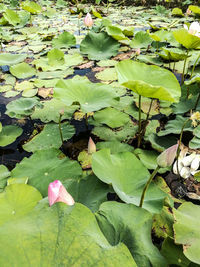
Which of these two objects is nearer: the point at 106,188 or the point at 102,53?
the point at 106,188

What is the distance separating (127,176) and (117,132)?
673 mm

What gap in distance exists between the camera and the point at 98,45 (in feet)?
11.2

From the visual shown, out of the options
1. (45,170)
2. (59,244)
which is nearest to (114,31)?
(45,170)

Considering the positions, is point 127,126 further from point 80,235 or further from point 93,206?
point 80,235

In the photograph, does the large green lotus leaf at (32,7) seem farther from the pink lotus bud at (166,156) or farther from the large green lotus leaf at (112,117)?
the pink lotus bud at (166,156)

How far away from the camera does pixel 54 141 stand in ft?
5.89

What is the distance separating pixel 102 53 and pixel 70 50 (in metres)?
0.77

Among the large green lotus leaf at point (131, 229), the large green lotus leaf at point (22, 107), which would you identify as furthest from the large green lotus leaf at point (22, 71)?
the large green lotus leaf at point (131, 229)

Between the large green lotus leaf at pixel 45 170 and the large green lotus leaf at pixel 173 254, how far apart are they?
0.68 metres

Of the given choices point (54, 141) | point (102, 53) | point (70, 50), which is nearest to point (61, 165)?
point (54, 141)

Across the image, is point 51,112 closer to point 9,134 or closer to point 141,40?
point 9,134

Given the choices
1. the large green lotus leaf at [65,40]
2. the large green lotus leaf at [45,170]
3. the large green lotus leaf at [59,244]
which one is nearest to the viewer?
the large green lotus leaf at [59,244]

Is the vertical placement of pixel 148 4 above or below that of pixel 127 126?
above

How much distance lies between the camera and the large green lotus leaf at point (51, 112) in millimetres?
2076
